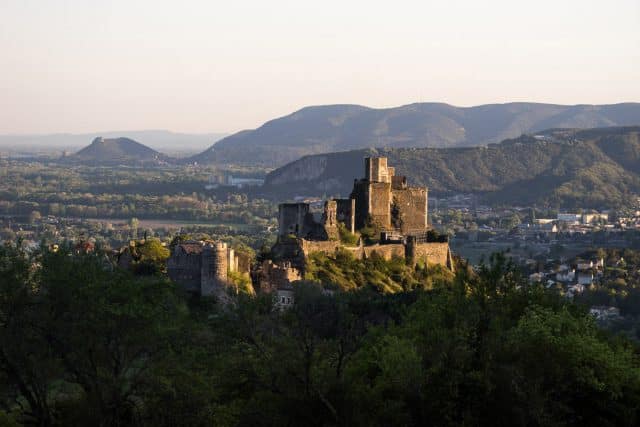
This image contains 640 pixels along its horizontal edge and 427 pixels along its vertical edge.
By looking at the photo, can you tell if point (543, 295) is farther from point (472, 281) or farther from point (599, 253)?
point (599, 253)

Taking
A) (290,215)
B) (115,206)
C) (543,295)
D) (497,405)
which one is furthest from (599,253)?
(115,206)

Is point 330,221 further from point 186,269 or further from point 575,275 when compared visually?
point 575,275

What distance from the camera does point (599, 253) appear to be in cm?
9944

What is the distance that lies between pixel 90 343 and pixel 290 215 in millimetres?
25863

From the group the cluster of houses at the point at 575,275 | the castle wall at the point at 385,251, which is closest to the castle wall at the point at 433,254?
the castle wall at the point at 385,251

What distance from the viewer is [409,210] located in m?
58.8

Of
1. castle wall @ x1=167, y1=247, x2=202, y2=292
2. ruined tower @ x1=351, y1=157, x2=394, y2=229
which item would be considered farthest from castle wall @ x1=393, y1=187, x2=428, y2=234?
castle wall @ x1=167, y1=247, x2=202, y2=292

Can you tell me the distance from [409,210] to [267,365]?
97.8ft

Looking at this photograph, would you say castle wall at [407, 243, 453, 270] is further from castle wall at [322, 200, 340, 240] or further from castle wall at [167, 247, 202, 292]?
castle wall at [167, 247, 202, 292]

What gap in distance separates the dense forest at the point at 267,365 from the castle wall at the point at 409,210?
26204 millimetres

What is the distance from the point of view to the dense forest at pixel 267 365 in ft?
92.9

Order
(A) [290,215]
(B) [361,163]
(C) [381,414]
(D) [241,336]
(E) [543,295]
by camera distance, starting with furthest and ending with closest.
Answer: (B) [361,163]
(A) [290,215]
(E) [543,295]
(D) [241,336]
(C) [381,414]

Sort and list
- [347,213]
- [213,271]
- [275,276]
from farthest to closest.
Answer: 1. [347,213]
2. [275,276]
3. [213,271]

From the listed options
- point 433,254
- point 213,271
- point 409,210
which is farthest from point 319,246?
point 213,271
